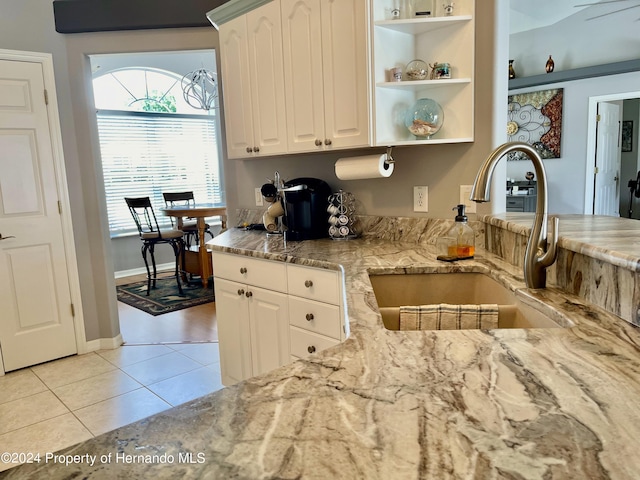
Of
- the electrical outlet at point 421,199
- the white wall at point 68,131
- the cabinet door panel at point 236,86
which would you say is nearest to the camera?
the electrical outlet at point 421,199

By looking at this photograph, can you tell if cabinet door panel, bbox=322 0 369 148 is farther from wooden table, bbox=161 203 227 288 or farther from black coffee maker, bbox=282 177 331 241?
wooden table, bbox=161 203 227 288

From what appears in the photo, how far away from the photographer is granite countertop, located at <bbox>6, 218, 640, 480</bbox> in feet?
1.87

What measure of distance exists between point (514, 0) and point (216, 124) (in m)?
4.20

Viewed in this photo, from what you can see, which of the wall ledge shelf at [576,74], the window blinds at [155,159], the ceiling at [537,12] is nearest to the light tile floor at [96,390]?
the window blinds at [155,159]

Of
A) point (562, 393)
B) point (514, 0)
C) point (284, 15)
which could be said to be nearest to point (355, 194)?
point (284, 15)

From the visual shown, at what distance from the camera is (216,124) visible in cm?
675

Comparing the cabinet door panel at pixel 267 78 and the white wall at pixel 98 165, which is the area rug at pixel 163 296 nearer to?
the white wall at pixel 98 165

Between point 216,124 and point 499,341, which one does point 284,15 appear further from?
point 216,124

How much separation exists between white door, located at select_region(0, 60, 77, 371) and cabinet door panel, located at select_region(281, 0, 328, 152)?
1.86 m

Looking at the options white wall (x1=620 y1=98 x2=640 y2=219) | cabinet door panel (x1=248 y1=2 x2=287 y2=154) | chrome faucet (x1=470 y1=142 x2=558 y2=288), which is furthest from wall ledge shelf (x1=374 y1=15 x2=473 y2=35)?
white wall (x1=620 y1=98 x2=640 y2=219)

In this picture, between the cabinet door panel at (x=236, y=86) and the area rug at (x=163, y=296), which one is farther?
the area rug at (x=163, y=296)

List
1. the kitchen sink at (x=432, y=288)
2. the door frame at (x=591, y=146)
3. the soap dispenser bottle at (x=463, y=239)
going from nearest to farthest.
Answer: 1. the kitchen sink at (x=432, y=288)
2. the soap dispenser bottle at (x=463, y=239)
3. the door frame at (x=591, y=146)

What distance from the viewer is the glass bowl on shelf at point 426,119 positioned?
2.11 meters

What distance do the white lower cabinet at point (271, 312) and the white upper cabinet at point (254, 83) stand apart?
72 centimetres
